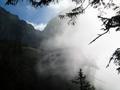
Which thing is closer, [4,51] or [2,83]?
[2,83]

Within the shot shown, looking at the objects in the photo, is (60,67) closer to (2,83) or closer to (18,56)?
(18,56)

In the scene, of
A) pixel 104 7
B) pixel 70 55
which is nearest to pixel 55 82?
pixel 70 55

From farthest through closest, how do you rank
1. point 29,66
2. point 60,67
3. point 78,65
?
point 78,65 → point 60,67 → point 29,66

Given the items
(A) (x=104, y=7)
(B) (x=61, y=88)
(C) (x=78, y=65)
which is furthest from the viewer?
(C) (x=78, y=65)

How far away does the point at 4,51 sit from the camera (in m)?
137

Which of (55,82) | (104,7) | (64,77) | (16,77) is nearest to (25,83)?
(16,77)

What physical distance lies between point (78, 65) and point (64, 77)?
134 ft

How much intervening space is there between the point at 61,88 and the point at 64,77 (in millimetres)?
15467

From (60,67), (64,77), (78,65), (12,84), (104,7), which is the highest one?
(78,65)

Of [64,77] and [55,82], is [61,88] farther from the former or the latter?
[64,77]

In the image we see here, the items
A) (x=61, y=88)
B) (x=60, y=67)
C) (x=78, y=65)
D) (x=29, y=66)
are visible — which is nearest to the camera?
(x=61, y=88)

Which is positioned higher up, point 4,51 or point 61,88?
point 4,51

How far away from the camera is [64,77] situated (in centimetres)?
13188

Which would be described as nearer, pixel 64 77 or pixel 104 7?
pixel 104 7
